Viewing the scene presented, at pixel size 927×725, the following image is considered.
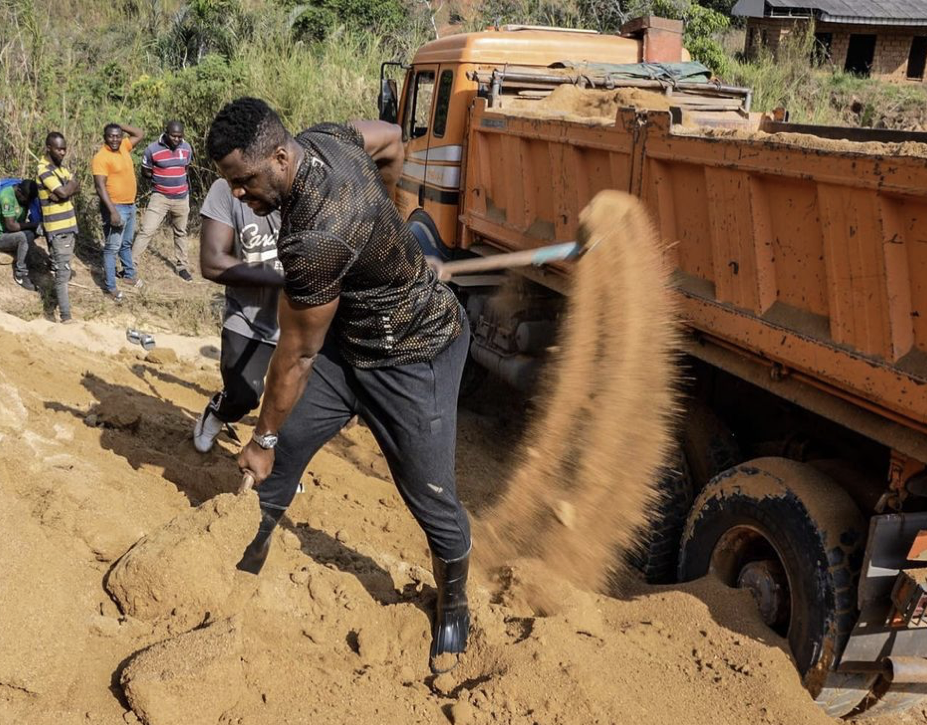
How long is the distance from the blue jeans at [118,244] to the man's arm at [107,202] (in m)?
0.07

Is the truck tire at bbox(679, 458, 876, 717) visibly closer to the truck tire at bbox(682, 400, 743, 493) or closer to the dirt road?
the dirt road

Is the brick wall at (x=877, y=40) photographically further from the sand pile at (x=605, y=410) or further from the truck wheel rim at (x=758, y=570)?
the truck wheel rim at (x=758, y=570)

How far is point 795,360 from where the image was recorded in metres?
3.38

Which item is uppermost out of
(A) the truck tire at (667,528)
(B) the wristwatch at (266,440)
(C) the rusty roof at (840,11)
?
(C) the rusty roof at (840,11)

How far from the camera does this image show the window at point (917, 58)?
2319 cm

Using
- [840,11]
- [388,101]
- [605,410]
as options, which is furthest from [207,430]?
[840,11]

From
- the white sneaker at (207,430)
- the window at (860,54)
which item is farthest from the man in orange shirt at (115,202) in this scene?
the window at (860,54)

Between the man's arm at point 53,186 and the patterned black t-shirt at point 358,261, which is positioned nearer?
the patterned black t-shirt at point 358,261

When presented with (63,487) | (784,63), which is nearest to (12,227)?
(63,487)

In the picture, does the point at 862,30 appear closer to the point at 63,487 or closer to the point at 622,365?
the point at 622,365

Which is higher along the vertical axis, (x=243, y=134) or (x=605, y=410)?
(x=243, y=134)

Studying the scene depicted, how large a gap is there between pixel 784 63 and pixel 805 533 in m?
17.7

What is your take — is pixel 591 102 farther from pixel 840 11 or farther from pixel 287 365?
pixel 840 11

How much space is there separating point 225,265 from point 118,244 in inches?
231
